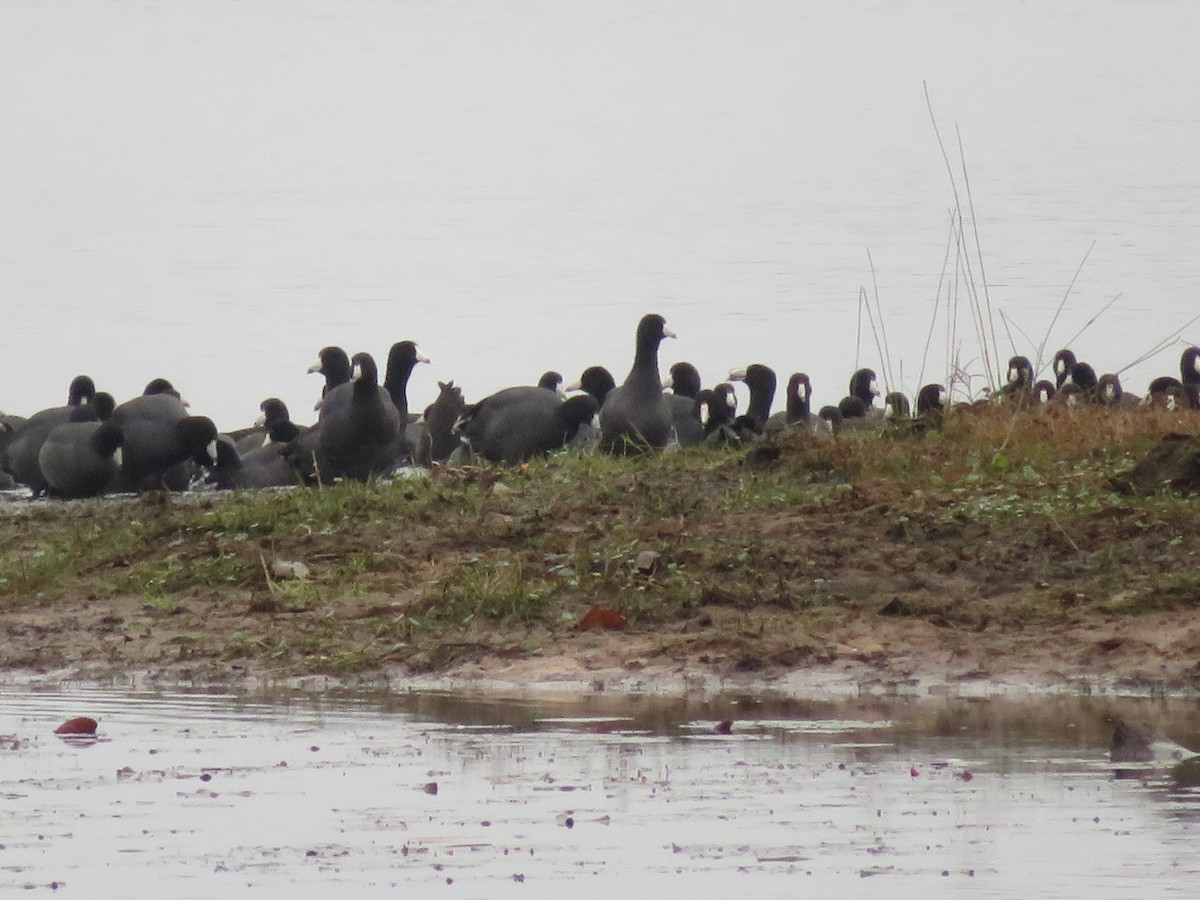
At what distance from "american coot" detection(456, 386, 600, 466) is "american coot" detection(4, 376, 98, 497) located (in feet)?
9.96

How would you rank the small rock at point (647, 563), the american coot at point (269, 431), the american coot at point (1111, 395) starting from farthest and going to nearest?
Result: 1. the american coot at point (269, 431)
2. the american coot at point (1111, 395)
3. the small rock at point (647, 563)

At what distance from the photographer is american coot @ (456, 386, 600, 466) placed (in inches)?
664

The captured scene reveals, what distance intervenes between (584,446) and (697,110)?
6231 cm

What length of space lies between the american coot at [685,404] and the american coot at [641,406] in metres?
0.47

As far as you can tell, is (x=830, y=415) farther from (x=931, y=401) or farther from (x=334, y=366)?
(x=334, y=366)

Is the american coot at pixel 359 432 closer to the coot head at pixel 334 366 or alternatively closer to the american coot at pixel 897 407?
the coot head at pixel 334 366

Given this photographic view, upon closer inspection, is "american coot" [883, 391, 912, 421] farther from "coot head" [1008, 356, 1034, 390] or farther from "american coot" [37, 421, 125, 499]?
"american coot" [37, 421, 125, 499]

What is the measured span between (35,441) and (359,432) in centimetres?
320

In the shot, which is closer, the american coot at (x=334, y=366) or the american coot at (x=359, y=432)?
the american coot at (x=359, y=432)

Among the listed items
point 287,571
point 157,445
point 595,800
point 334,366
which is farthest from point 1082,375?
point 595,800

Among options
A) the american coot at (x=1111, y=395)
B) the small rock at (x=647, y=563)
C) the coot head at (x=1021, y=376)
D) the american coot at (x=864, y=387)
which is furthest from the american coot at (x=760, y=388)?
the small rock at (x=647, y=563)

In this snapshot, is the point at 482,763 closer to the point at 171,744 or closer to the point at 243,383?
the point at 171,744

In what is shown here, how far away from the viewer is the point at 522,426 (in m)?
16.9

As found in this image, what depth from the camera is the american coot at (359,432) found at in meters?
16.0
